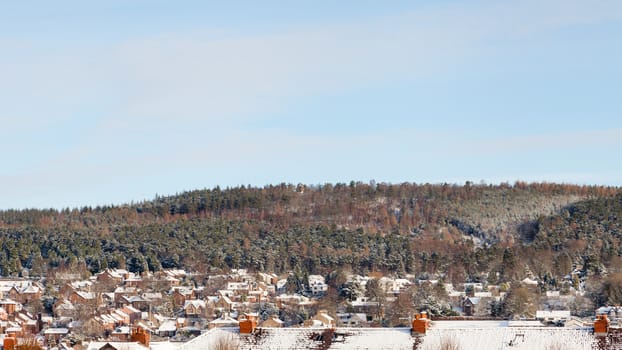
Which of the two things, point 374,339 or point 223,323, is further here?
point 223,323

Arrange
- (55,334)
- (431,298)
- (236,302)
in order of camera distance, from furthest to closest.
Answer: (236,302), (431,298), (55,334)

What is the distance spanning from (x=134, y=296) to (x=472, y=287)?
3700 cm

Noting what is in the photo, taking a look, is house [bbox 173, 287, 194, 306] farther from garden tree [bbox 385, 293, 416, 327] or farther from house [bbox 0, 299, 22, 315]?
garden tree [bbox 385, 293, 416, 327]

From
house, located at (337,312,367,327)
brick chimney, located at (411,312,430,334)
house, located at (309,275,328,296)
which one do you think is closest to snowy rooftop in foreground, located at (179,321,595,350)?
brick chimney, located at (411,312,430,334)

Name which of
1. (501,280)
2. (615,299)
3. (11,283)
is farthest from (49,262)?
(615,299)

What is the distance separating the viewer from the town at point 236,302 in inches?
4466

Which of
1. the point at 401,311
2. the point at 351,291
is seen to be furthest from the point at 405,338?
the point at 351,291

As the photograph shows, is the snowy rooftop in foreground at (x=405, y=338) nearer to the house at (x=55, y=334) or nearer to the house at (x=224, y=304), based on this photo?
the house at (x=55, y=334)

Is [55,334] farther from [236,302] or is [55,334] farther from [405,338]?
[405,338]

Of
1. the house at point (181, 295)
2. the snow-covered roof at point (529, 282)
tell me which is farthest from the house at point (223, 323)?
the snow-covered roof at point (529, 282)

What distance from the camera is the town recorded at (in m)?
113

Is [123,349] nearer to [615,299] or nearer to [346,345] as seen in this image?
[346,345]

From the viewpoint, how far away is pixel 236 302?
15112 cm

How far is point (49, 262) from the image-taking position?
604ft
